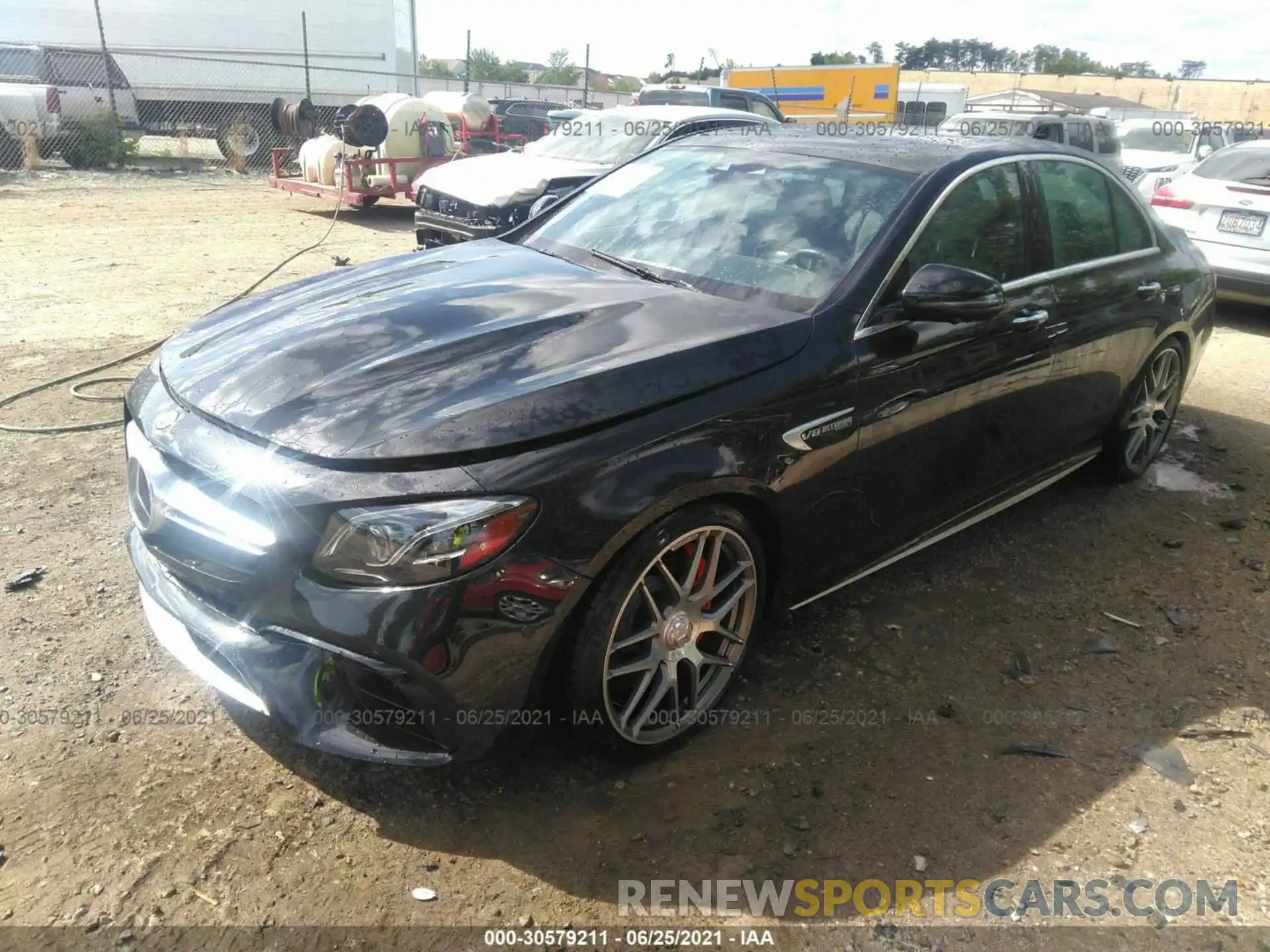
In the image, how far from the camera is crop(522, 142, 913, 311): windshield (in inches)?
Answer: 122

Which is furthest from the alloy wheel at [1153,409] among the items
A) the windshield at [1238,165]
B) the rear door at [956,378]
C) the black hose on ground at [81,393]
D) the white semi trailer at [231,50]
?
the white semi trailer at [231,50]

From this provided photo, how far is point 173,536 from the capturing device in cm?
238

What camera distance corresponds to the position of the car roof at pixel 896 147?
341cm

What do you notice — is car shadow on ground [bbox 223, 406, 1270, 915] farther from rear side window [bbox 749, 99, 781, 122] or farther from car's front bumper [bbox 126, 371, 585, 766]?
rear side window [bbox 749, 99, 781, 122]

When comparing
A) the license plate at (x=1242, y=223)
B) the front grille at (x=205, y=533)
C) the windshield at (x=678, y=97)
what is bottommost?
the front grille at (x=205, y=533)

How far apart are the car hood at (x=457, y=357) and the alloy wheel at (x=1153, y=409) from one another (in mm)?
2682

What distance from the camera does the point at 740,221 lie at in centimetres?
340

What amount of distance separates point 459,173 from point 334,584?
8.24 metres

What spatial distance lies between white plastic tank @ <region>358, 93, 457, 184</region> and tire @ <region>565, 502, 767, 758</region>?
11.7 m

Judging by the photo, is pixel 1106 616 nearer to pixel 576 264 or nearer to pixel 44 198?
pixel 576 264

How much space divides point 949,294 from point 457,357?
1540 mm

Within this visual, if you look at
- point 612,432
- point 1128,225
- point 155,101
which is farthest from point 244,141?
point 612,432

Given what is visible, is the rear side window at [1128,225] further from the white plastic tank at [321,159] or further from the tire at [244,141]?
the tire at [244,141]

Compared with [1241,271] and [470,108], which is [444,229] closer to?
[1241,271]
